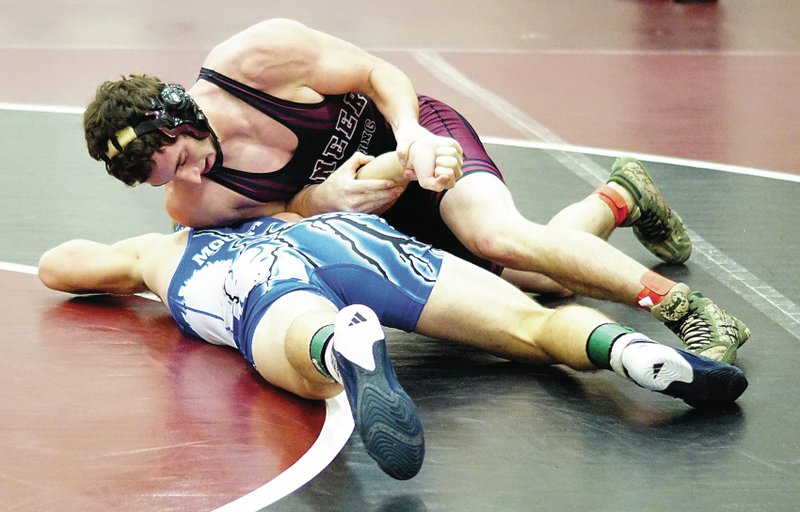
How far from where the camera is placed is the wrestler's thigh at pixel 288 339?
3.04 meters

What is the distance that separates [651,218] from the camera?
4.19m

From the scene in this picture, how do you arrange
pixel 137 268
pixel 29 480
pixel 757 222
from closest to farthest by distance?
pixel 29 480, pixel 137 268, pixel 757 222

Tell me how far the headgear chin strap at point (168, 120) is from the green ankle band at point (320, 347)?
2.90ft

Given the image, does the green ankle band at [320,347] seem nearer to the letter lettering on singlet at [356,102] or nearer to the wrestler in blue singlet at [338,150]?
the wrestler in blue singlet at [338,150]

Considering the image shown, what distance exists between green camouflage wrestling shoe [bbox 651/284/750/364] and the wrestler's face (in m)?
1.30

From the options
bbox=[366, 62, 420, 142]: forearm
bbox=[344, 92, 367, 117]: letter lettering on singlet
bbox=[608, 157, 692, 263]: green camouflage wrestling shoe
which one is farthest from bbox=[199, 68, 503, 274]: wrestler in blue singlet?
bbox=[608, 157, 692, 263]: green camouflage wrestling shoe

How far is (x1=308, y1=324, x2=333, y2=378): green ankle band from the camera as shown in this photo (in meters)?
2.93

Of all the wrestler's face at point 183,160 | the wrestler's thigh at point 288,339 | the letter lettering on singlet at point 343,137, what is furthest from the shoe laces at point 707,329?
the wrestler's face at point 183,160

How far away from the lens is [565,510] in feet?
8.85

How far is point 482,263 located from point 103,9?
Result: 713 cm

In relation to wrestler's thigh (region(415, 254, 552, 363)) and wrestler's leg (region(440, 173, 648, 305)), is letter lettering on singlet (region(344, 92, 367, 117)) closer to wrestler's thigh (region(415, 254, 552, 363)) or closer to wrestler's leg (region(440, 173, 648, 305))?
wrestler's leg (region(440, 173, 648, 305))

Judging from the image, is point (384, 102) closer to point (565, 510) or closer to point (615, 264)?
point (615, 264)

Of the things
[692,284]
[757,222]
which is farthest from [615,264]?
[757,222]

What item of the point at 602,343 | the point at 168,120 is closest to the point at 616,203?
the point at 602,343
